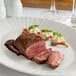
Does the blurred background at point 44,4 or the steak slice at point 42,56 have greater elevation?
the blurred background at point 44,4

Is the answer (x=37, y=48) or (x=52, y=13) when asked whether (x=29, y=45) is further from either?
(x=52, y=13)

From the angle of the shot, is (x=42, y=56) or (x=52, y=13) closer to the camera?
(x=42, y=56)

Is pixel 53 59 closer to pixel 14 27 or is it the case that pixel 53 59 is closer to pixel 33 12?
pixel 14 27

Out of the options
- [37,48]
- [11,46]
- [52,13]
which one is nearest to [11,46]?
[11,46]

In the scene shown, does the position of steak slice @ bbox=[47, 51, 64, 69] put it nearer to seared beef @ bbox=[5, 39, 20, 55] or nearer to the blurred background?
seared beef @ bbox=[5, 39, 20, 55]

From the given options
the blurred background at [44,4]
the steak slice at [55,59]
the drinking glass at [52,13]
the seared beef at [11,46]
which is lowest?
the steak slice at [55,59]

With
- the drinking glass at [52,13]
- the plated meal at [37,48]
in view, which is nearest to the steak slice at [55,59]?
the plated meal at [37,48]

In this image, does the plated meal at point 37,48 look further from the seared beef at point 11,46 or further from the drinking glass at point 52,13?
→ the drinking glass at point 52,13
